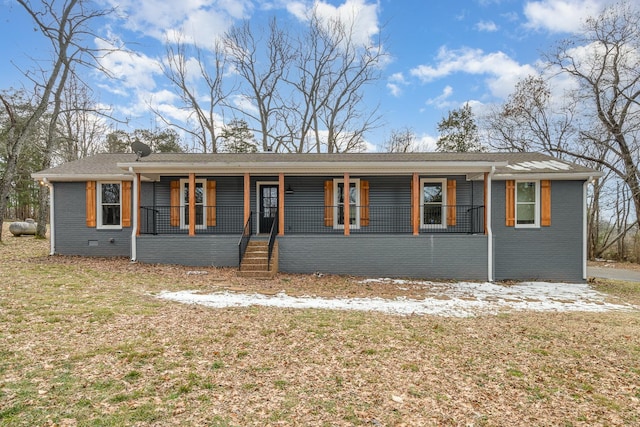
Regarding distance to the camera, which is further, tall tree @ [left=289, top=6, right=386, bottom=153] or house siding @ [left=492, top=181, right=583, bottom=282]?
tall tree @ [left=289, top=6, right=386, bottom=153]

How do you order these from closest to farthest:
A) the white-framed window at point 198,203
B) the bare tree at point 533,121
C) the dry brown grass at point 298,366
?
the dry brown grass at point 298,366 → the white-framed window at point 198,203 → the bare tree at point 533,121

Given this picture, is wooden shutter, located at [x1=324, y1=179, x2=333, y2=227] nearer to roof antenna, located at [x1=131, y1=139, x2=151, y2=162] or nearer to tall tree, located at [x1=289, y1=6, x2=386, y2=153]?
roof antenna, located at [x1=131, y1=139, x2=151, y2=162]

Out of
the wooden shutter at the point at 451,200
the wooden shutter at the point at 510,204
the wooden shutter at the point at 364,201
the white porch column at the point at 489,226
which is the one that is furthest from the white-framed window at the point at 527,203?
the wooden shutter at the point at 364,201

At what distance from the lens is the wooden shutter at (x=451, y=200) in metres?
11.1

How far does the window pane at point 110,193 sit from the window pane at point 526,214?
13.7 m

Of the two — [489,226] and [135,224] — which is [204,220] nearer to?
[135,224]

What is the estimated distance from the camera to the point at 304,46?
21.7 meters

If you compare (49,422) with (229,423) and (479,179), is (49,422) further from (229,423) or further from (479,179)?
(479,179)

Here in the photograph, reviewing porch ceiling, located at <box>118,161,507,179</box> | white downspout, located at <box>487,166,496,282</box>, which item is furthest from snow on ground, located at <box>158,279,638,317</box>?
porch ceiling, located at <box>118,161,507,179</box>

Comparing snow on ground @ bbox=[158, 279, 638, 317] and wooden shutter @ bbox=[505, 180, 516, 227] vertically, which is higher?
wooden shutter @ bbox=[505, 180, 516, 227]

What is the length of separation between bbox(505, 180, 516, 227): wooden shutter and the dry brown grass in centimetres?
494

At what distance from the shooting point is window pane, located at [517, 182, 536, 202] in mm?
10578

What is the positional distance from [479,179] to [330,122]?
43.3ft

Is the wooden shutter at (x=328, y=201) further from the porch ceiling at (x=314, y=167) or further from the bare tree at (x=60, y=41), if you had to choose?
the bare tree at (x=60, y=41)
